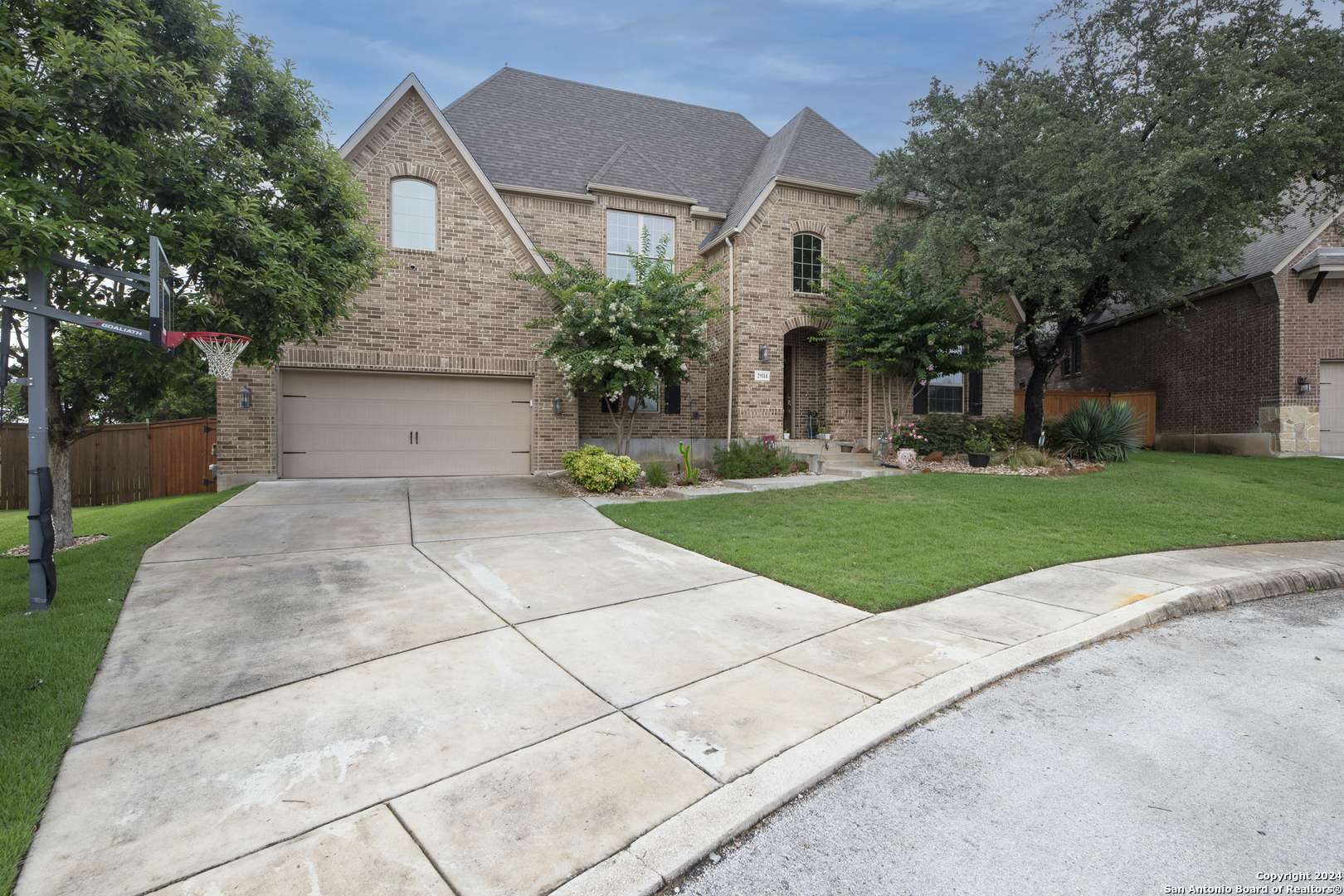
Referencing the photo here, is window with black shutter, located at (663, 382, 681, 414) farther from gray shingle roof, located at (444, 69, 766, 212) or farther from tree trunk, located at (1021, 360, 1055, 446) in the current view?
tree trunk, located at (1021, 360, 1055, 446)

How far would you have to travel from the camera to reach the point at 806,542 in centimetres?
726

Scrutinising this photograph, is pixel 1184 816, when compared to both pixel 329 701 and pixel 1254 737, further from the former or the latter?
pixel 329 701

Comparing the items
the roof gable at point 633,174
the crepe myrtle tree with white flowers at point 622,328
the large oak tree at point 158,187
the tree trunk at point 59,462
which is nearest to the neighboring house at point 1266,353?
the crepe myrtle tree with white flowers at point 622,328

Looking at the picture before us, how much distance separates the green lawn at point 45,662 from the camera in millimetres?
2486

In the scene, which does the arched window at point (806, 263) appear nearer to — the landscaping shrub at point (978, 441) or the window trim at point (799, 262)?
the window trim at point (799, 262)

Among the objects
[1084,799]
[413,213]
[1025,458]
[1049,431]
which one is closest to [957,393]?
[1049,431]

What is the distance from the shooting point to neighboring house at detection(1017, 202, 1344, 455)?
16797 millimetres

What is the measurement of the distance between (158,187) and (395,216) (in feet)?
23.0

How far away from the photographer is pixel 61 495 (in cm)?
796

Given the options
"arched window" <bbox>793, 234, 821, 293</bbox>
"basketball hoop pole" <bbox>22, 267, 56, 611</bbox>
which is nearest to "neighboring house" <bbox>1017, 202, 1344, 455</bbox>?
"arched window" <bbox>793, 234, 821, 293</bbox>

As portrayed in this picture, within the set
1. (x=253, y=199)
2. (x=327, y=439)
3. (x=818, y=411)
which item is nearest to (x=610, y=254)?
(x=818, y=411)

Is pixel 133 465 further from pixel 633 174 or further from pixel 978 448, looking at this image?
pixel 978 448

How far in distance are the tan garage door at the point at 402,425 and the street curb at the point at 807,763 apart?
1105 centimetres

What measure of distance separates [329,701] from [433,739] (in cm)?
79
